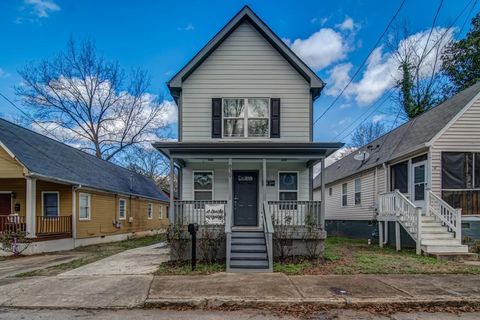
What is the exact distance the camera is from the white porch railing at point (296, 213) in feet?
33.9

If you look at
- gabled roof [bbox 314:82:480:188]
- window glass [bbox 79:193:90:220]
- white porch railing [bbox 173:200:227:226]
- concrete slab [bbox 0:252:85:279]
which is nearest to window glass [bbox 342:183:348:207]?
gabled roof [bbox 314:82:480:188]

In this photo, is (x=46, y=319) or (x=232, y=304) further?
(x=232, y=304)

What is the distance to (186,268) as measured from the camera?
8.96m

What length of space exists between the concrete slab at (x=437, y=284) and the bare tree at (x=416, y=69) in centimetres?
2305

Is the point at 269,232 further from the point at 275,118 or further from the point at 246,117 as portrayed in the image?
the point at 246,117

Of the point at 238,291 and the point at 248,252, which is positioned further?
the point at 248,252

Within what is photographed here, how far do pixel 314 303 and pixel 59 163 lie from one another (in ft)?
47.3

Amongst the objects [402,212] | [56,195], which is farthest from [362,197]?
[56,195]

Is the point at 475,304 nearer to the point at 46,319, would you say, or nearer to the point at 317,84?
the point at 46,319

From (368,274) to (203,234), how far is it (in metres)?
4.40

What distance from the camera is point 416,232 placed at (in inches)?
454

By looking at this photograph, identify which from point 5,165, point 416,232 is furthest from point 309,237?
point 5,165

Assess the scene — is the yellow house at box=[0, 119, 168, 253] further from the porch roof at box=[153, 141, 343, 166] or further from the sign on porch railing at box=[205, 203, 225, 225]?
the porch roof at box=[153, 141, 343, 166]

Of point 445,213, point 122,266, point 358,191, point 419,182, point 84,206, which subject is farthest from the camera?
point 358,191
